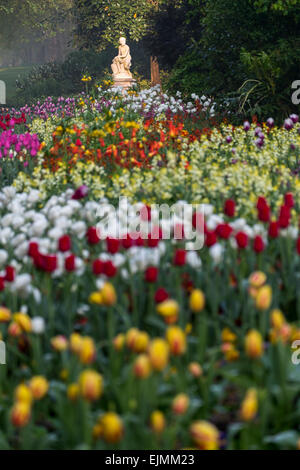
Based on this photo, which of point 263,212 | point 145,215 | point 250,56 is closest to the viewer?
point 263,212

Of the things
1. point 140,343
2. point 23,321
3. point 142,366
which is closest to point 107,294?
point 140,343

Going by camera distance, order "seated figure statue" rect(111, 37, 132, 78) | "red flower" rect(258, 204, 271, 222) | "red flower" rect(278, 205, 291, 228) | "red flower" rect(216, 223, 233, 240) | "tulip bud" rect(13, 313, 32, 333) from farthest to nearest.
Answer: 1. "seated figure statue" rect(111, 37, 132, 78)
2. "red flower" rect(258, 204, 271, 222)
3. "red flower" rect(278, 205, 291, 228)
4. "red flower" rect(216, 223, 233, 240)
5. "tulip bud" rect(13, 313, 32, 333)

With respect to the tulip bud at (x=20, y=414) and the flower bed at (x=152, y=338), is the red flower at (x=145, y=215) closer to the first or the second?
the flower bed at (x=152, y=338)

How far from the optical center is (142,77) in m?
30.6

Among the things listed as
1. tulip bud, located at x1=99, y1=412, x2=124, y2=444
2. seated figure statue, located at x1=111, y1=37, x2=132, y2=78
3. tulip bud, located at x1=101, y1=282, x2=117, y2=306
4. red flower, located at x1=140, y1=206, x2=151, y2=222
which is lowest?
tulip bud, located at x1=99, y1=412, x2=124, y2=444

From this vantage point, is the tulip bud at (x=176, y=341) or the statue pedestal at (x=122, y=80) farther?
the statue pedestal at (x=122, y=80)

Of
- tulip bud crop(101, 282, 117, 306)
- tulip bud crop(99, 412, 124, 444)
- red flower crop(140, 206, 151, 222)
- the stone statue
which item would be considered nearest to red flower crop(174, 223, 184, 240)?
red flower crop(140, 206, 151, 222)

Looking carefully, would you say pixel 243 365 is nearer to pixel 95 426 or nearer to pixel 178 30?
pixel 95 426

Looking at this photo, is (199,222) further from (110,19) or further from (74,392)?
(110,19)

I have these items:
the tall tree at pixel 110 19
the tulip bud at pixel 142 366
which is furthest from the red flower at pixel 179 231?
the tall tree at pixel 110 19

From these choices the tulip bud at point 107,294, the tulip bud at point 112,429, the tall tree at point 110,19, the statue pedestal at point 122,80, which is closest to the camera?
the tulip bud at point 112,429

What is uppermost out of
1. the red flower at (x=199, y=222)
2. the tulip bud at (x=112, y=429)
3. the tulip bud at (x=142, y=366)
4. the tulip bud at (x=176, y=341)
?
the red flower at (x=199, y=222)

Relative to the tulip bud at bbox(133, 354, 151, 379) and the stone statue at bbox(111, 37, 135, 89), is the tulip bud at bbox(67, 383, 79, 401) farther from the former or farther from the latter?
the stone statue at bbox(111, 37, 135, 89)

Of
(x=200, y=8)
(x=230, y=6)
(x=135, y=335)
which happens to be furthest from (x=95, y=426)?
(x=200, y=8)
